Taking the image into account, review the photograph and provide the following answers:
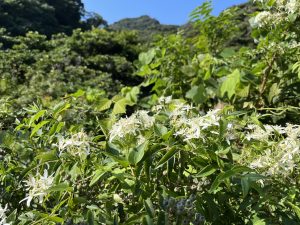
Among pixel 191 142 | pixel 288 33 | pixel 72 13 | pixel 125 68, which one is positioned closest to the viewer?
pixel 191 142

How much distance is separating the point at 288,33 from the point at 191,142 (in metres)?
1.46

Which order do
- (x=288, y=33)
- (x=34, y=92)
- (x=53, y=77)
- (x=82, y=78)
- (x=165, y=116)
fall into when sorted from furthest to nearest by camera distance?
1. (x=82, y=78)
2. (x=53, y=77)
3. (x=34, y=92)
4. (x=288, y=33)
5. (x=165, y=116)

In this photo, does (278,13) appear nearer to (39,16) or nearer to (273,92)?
(273,92)

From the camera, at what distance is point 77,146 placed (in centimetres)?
104

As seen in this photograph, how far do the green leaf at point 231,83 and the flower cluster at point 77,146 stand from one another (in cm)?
134

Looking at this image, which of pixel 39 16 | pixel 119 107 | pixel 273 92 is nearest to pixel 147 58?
pixel 273 92

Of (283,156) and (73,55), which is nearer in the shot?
(283,156)

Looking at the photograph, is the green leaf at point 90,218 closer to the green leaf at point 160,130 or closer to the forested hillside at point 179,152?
the forested hillside at point 179,152

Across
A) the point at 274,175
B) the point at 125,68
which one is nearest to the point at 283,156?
the point at 274,175

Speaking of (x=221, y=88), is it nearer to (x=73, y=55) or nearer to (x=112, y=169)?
(x=112, y=169)

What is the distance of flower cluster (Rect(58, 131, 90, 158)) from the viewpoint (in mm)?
1029

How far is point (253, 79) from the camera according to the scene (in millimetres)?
2324

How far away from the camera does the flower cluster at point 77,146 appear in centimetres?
103

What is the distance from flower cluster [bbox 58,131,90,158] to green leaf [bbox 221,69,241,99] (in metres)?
1.34
